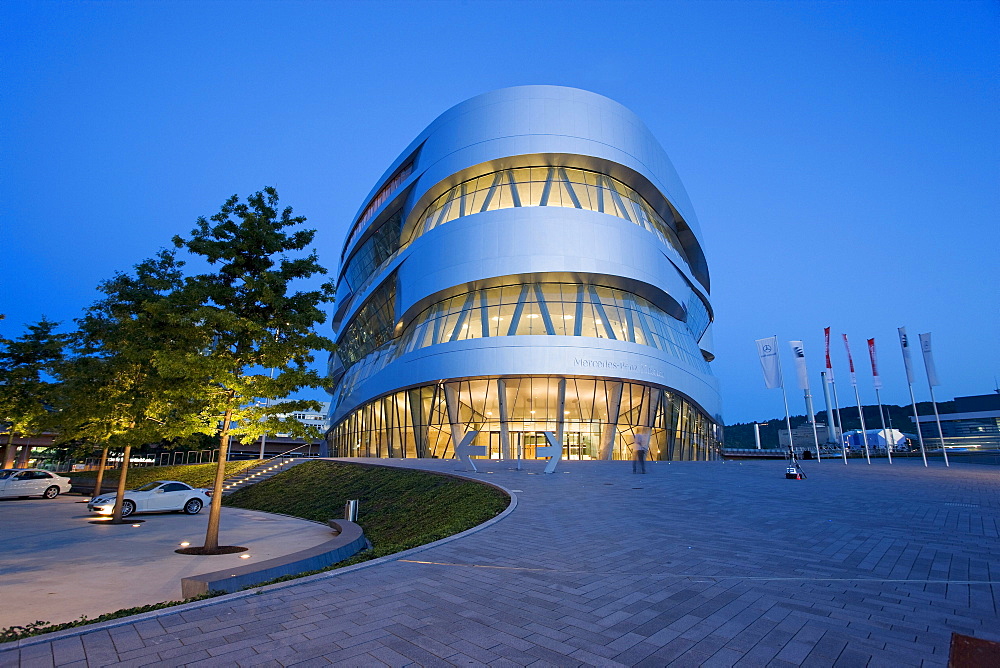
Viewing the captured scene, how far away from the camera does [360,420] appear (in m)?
47.7

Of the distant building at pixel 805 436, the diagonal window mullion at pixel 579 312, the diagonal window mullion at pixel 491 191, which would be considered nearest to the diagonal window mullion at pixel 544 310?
the diagonal window mullion at pixel 579 312

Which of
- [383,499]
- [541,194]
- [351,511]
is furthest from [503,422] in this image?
[351,511]

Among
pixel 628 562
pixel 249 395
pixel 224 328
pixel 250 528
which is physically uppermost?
pixel 224 328

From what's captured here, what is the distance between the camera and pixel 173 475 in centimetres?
3675

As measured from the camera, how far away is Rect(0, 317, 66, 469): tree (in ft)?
72.6

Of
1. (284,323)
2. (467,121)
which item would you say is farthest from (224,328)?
(467,121)

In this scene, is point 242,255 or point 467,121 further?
point 467,121

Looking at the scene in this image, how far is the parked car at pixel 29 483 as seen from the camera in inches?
1085

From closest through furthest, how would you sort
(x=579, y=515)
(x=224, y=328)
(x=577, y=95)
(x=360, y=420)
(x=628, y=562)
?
(x=628, y=562), (x=579, y=515), (x=224, y=328), (x=577, y=95), (x=360, y=420)

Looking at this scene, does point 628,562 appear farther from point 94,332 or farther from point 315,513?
point 94,332

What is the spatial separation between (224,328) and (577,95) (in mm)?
37121

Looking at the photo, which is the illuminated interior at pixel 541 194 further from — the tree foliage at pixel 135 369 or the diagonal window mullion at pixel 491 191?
the tree foliage at pixel 135 369

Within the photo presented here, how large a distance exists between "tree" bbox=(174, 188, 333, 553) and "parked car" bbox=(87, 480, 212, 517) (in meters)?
10.3

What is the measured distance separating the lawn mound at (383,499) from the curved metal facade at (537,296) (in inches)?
456
